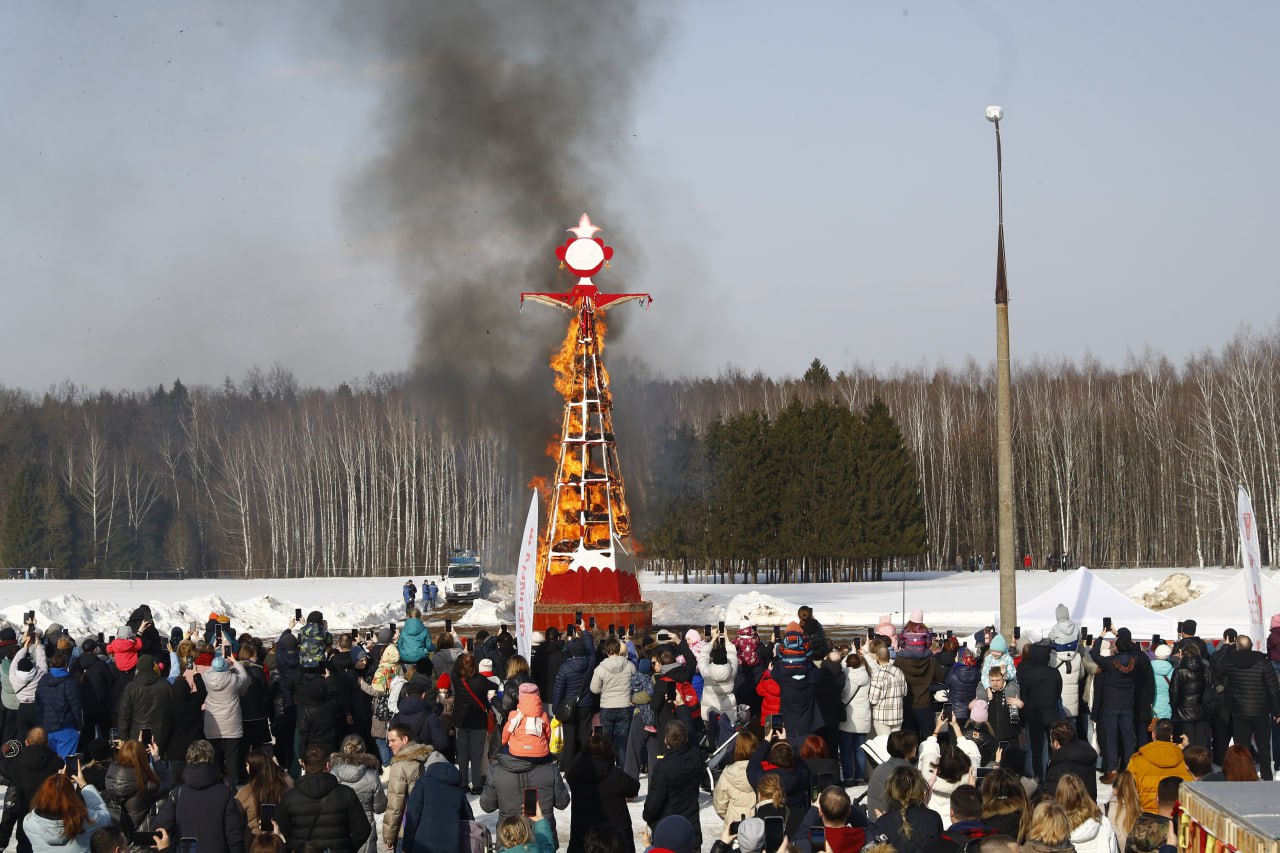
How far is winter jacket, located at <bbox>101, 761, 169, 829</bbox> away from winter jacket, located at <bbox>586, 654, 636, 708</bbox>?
193 inches

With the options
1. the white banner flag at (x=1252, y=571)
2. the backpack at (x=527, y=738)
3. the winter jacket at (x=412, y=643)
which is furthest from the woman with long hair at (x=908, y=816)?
the white banner flag at (x=1252, y=571)

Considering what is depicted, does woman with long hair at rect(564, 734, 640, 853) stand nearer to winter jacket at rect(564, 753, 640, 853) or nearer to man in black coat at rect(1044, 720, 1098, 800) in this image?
winter jacket at rect(564, 753, 640, 853)

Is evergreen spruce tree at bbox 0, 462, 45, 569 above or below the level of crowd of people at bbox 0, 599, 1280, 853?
above

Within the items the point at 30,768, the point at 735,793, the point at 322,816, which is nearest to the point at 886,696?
the point at 735,793

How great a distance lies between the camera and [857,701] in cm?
1441

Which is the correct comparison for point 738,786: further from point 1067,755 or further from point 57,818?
point 57,818

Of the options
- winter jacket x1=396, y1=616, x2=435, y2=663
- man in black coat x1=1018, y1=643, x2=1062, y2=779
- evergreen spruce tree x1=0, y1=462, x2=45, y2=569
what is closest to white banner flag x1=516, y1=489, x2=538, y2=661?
winter jacket x1=396, y1=616, x2=435, y2=663

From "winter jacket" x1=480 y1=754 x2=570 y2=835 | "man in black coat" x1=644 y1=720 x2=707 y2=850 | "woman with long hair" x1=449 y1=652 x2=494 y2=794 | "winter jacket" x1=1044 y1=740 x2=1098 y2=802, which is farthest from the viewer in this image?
"woman with long hair" x1=449 y1=652 x2=494 y2=794

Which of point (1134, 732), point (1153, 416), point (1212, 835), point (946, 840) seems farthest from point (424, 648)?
point (1153, 416)

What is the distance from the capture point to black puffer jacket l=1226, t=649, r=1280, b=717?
14.4 metres

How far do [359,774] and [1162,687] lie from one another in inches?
377

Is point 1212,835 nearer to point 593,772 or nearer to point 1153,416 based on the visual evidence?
point 593,772

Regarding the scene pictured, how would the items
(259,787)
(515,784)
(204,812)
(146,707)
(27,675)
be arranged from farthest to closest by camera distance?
(27,675) < (146,707) < (515,784) < (259,787) < (204,812)

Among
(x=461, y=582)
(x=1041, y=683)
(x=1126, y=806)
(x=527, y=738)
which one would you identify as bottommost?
(x=1126, y=806)
